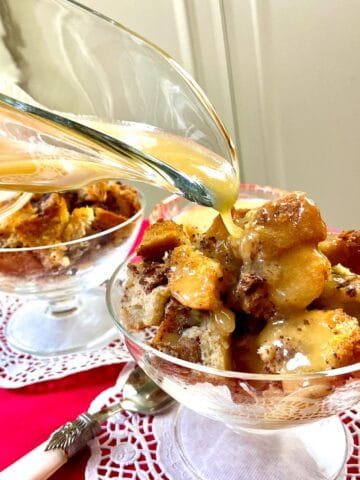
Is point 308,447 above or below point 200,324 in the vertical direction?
below

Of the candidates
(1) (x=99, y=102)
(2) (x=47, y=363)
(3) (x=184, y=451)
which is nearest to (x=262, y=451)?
(3) (x=184, y=451)

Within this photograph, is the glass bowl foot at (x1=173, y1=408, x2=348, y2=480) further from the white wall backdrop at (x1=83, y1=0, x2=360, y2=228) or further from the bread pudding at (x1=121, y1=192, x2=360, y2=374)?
the white wall backdrop at (x1=83, y1=0, x2=360, y2=228)

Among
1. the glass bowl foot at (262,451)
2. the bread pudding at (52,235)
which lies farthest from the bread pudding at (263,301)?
the bread pudding at (52,235)

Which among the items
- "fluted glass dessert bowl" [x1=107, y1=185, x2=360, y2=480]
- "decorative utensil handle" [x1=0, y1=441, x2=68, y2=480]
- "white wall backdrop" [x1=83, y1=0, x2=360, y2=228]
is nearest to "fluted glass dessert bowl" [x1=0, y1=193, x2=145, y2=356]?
"fluted glass dessert bowl" [x1=107, y1=185, x2=360, y2=480]

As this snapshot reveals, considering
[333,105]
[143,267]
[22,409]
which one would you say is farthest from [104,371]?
[333,105]

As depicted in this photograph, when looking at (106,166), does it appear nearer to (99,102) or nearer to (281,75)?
(99,102)

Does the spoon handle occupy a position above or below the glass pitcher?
below

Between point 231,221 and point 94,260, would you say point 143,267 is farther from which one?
point 94,260
